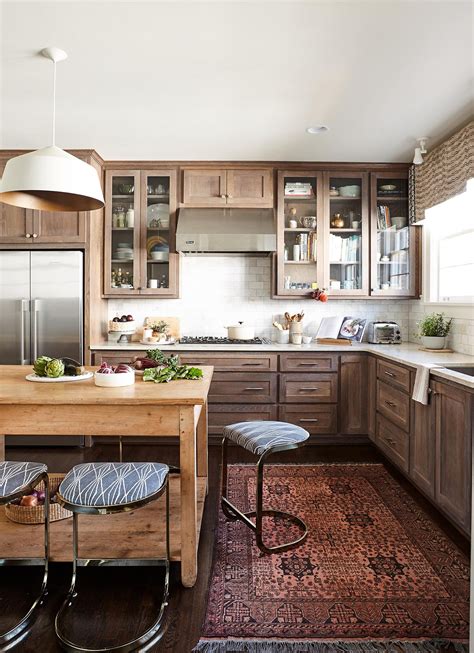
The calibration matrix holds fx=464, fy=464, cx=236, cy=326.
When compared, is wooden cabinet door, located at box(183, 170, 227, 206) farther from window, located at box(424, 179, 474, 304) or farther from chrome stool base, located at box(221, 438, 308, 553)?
chrome stool base, located at box(221, 438, 308, 553)

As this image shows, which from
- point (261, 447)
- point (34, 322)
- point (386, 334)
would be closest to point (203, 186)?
point (34, 322)

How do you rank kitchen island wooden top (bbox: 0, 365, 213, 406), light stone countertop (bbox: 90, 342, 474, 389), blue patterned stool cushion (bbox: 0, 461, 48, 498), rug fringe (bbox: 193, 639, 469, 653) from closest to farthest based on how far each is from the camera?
rug fringe (bbox: 193, 639, 469, 653)
blue patterned stool cushion (bbox: 0, 461, 48, 498)
kitchen island wooden top (bbox: 0, 365, 213, 406)
light stone countertop (bbox: 90, 342, 474, 389)

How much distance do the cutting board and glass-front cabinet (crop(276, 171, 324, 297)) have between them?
110 centimetres

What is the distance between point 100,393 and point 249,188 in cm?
292

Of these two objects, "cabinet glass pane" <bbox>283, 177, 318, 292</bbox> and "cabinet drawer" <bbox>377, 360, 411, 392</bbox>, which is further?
"cabinet glass pane" <bbox>283, 177, 318, 292</bbox>

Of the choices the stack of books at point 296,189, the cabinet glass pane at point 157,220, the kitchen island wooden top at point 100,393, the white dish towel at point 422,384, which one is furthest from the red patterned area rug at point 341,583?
the stack of books at point 296,189

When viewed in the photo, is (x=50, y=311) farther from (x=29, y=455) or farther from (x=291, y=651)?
(x=291, y=651)

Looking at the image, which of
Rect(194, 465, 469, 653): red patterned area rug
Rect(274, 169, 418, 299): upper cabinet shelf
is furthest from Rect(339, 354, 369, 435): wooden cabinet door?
Rect(194, 465, 469, 653): red patterned area rug

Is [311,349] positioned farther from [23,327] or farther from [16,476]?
[16,476]

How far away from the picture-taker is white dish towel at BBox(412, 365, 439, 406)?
2.87 metres

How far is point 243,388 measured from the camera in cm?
413

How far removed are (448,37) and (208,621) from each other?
2.98m

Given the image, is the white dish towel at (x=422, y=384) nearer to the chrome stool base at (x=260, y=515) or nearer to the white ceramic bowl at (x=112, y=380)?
the chrome stool base at (x=260, y=515)

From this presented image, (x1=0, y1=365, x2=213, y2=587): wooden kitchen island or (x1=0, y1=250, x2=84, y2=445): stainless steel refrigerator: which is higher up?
(x1=0, y1=250, x2=84, y2=445): stainless steel refrigerator
